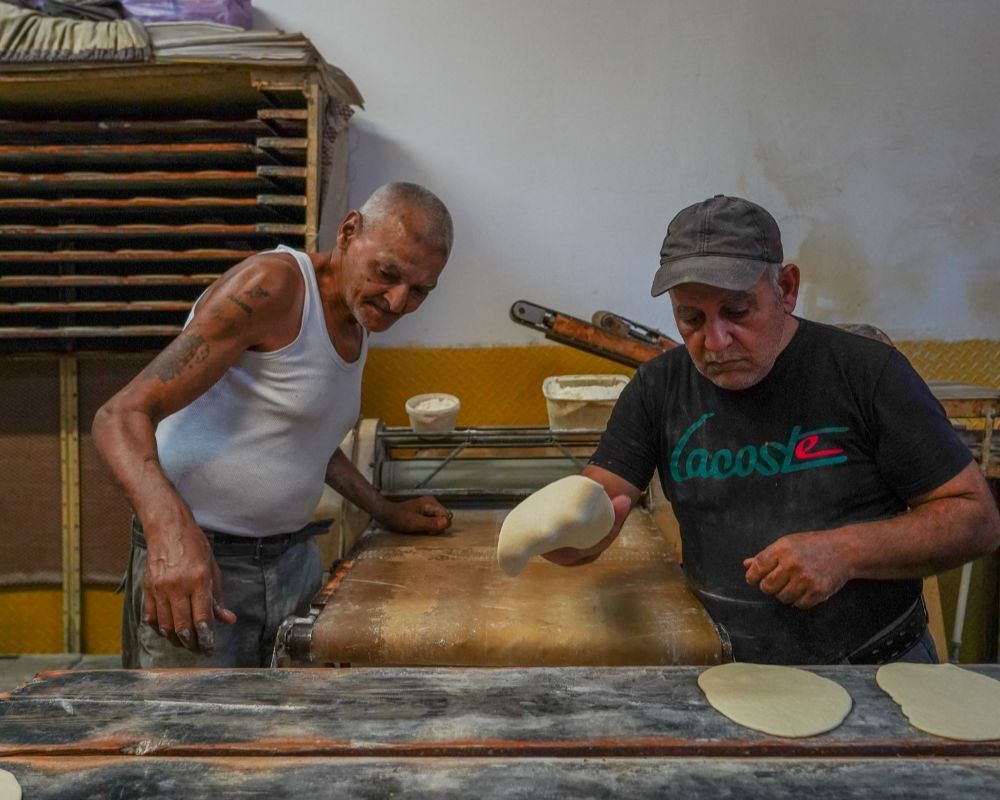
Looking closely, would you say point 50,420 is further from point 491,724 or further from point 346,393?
point 491,724

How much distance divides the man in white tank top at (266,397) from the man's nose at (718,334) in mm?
630

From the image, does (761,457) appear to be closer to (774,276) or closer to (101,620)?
(774,276)

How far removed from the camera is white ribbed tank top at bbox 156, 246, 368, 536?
1.64 m

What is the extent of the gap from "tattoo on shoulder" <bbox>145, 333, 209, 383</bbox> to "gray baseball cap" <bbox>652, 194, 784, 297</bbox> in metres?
0.89

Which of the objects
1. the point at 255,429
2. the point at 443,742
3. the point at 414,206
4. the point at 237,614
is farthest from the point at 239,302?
the point at 443,742

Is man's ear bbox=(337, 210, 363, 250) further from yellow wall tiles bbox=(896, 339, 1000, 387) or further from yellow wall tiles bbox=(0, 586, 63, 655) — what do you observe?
yellow wall tiles bbox=(896, 339, 1000, 387)

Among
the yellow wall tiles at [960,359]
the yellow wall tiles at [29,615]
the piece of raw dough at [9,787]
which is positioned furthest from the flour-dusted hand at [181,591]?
the yellow wall tiles at [960,359]

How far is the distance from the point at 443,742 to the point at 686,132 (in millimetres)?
3028

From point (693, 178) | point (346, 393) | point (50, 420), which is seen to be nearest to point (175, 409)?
point (346, 393)

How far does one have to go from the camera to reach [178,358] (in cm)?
147

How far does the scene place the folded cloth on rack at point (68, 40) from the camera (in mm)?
2508

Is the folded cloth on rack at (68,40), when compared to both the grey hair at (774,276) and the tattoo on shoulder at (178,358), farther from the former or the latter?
the grey hair at (774,276)

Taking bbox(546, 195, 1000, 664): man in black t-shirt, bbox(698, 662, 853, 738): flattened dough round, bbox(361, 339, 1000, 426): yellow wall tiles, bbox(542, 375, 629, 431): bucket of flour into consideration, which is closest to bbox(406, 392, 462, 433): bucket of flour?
bbox(542, 375, 629, 431): bucket of flour

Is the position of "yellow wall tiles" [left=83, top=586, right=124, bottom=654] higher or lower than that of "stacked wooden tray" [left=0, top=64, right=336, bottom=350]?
lower
